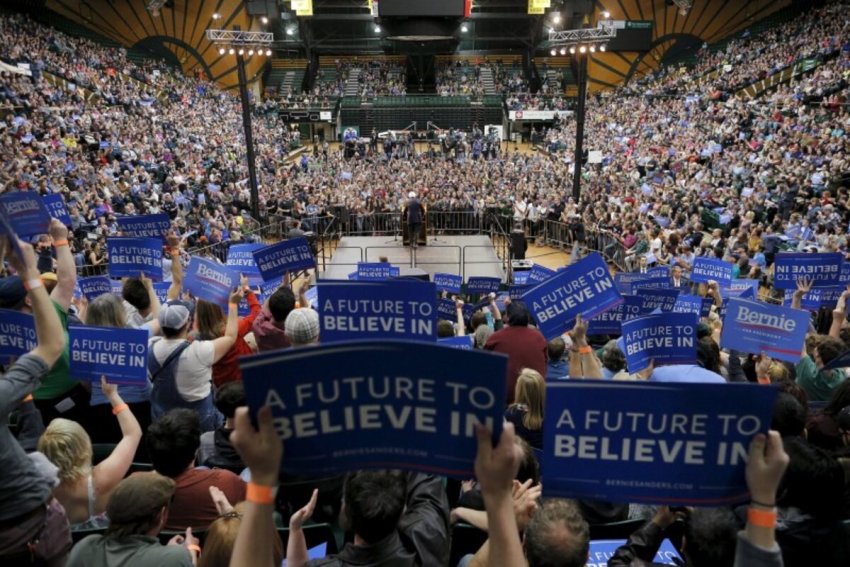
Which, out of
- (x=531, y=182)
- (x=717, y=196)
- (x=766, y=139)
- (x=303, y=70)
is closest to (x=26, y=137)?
(x=531, y=182)

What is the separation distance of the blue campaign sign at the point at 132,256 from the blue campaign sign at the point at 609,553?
4.82 m

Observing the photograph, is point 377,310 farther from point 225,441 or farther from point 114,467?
point 114,467

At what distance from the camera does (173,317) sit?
388 centimetres

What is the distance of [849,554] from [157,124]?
24955 millimetres

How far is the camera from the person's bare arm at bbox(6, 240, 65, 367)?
7.52 feet

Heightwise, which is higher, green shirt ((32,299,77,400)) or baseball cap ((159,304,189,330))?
baseball cap ((159,304,189,330))

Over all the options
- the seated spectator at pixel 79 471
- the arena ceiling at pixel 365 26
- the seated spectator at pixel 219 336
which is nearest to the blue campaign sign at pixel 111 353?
the seated spectator at pixel 219 336

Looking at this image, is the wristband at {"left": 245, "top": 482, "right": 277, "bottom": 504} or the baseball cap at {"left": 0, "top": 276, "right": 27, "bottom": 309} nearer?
the wristband at {"left": 245, "top": 482, "right": 277, "bottom": 504}

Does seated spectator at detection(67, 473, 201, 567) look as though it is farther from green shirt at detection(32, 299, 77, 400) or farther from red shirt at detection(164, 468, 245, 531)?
green shirt at detection(32, 299, 77, 400)

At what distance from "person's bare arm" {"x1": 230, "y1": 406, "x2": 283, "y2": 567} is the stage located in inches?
444

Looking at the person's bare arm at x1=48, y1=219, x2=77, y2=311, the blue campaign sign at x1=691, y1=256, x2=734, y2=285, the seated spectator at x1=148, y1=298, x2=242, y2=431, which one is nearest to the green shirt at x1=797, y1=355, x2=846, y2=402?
the blue campaign sign at x1=691, y1=256, x2=734, y2=285

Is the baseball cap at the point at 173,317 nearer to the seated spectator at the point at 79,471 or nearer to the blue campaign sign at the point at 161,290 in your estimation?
the seated spectator at the point at 79,471

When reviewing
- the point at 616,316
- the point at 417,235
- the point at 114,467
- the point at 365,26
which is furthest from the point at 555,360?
the point at 365,26

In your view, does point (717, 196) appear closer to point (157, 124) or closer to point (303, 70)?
point (157, 124)
